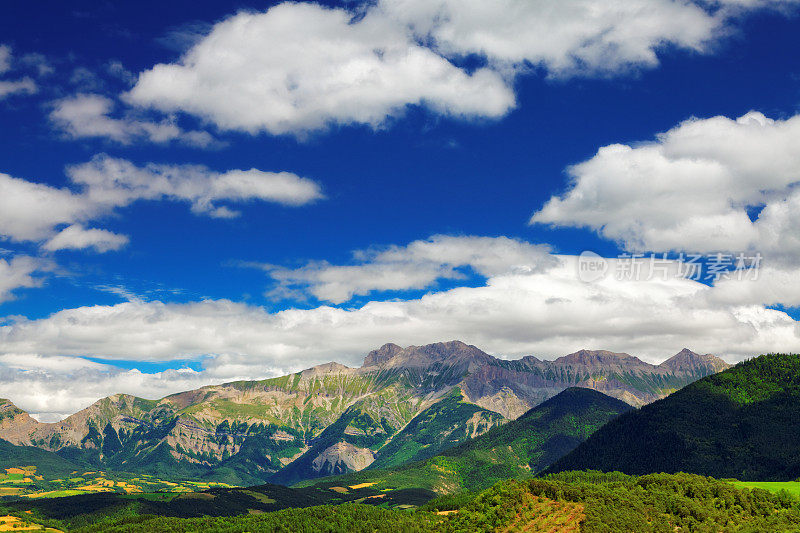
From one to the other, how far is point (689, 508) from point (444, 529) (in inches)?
2430

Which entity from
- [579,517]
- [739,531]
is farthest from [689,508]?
[579,517]

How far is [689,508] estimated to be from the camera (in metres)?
140

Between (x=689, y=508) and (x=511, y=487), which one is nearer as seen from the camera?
(x=689, y=508)

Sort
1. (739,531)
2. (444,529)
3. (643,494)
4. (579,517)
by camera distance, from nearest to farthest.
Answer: (739,531) → (579,517) → (643,494) → (444,529)

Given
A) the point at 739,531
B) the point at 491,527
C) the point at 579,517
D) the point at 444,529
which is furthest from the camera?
the point at 444,529

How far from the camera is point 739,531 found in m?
127

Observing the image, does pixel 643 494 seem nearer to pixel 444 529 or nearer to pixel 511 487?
pixel 511 487

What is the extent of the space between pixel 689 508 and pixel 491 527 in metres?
43.7

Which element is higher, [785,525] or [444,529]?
[785,525]

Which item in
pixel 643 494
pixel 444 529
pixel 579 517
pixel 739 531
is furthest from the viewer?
pixel 444 529

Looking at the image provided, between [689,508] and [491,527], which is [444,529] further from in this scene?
[689,508]

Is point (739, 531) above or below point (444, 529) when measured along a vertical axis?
above

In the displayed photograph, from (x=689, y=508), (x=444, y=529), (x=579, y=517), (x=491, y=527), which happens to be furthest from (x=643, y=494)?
(x=444, y=529)

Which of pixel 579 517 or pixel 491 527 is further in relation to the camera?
pixel 491 527
